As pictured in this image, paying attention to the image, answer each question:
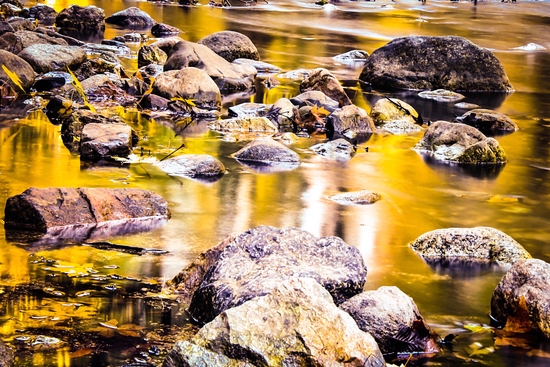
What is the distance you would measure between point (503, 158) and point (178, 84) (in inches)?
188

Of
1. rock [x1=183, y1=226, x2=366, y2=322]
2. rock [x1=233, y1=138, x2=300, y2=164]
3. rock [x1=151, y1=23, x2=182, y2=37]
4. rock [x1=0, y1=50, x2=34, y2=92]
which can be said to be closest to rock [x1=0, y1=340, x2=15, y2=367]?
rock [x1=183, y1=226, x2=366, y2=322]

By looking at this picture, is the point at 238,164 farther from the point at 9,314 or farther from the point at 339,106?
the point at 9,314

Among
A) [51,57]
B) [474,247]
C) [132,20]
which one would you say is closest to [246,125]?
[51,57]

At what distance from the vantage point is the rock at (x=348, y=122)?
12.1 m

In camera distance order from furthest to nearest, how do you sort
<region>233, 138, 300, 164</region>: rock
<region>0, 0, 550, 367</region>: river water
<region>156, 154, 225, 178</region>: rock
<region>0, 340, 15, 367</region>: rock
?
<region>233, 138, 300, 164</region>: rock < <region>156, 154, 225, 178</region>: rock < <region>0, 0, 550, 367</region>: river water < <region>0, 340, 15, 367</region>: rock

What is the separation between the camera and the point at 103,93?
13.3 metres

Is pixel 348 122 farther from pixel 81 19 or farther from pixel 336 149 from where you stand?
pixel 81 19

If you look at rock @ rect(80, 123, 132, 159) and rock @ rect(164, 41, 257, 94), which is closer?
rock @ rect(80, 123, 132, 159)

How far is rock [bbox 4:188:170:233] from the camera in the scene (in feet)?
22.7

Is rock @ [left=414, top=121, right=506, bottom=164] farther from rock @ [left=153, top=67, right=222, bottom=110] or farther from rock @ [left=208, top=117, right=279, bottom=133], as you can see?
rock @ [left=153, top=67, right=222, bottom=110]

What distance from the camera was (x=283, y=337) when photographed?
172 inches

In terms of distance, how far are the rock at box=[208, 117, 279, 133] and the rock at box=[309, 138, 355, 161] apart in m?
0.98

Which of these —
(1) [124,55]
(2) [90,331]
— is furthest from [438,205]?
(1) [124,55]

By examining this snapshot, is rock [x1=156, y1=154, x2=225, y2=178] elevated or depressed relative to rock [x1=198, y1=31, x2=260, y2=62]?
depressed
